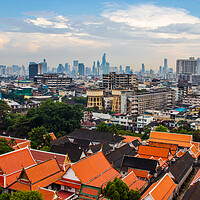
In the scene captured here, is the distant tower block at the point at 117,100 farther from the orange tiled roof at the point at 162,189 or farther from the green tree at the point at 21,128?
the orange tiled roof at the point at 162,189

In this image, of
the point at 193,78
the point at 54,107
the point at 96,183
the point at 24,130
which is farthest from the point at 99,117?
the point at 193,78

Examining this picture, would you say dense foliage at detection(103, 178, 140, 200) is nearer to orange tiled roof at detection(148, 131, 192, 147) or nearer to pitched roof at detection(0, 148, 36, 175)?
pitched roof at detection(0, 148, 36, 175)

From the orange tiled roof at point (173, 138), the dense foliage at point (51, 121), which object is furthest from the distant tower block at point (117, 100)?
the orange tiled roof at point (173, 138)

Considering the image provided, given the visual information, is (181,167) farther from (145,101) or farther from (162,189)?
(145,101)

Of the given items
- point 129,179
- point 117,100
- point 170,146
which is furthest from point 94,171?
point 117,100

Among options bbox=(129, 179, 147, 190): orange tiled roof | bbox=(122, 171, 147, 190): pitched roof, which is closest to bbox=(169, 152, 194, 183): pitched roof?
bbox=(129, 179, 147, 190): orange tiled roof

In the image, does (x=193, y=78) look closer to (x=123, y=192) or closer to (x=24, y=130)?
(x=24, y=130)
